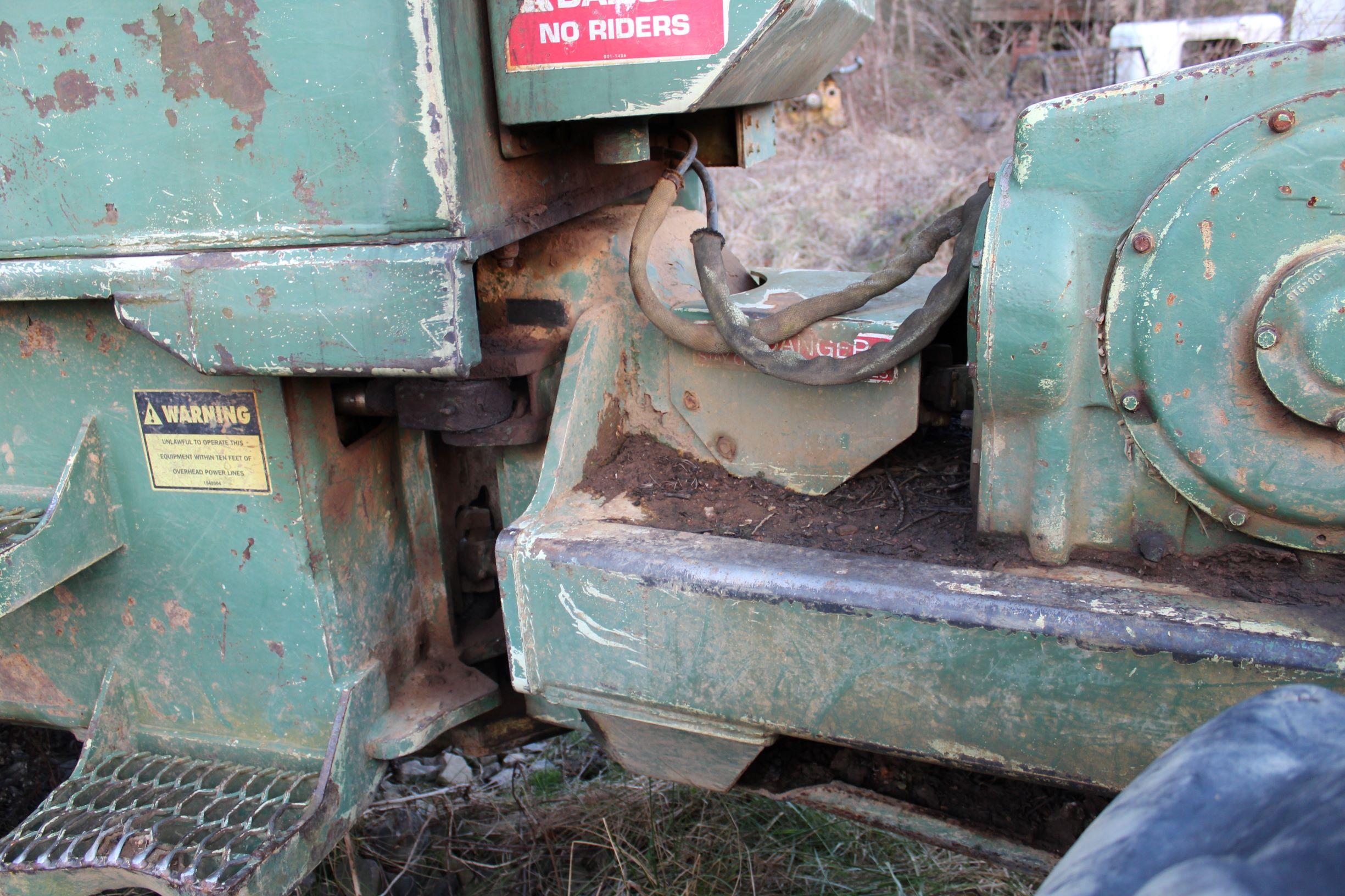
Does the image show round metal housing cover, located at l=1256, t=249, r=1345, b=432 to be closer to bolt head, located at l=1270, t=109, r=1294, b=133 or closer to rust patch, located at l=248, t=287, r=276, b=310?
bolt head, located at l=1270, t=109, r=1294, b=133

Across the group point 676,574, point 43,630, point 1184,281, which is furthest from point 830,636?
point 43,630

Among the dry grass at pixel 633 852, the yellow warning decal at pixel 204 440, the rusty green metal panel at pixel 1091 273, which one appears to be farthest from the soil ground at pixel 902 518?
the dry grass at pixel 633 852

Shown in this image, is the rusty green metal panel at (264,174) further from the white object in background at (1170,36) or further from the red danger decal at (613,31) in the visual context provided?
the white object in background at (1170,36)

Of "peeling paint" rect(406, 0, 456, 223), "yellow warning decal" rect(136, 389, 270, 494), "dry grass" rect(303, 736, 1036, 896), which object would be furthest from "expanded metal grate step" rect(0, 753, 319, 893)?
"peeling paint" rect(406, 0, 456, 223)

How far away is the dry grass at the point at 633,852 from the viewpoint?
1.92 metres

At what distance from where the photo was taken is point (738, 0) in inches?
47.6

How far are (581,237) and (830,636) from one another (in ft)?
2.71

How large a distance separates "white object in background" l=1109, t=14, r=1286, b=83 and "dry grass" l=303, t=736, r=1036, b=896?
457 centimetres

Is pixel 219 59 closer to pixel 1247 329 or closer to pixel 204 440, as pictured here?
pixel 204 440

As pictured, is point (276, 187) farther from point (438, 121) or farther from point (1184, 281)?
point (1184, 281)

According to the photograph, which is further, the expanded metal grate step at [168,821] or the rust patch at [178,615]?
the rust patch at [178,615]

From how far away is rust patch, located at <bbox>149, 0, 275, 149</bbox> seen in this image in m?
1.23

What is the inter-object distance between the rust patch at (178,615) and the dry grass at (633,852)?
51cm

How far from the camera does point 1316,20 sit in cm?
465
